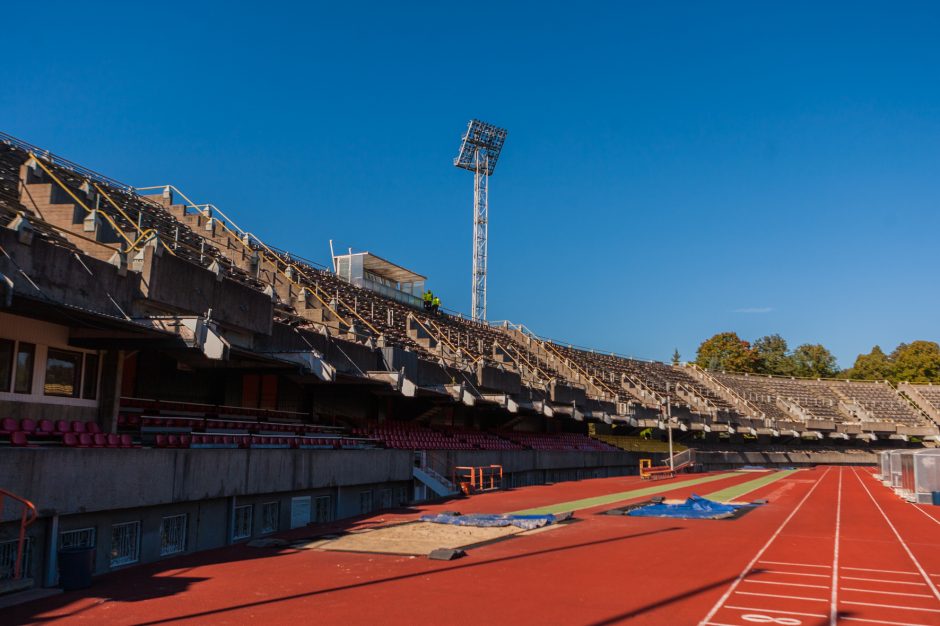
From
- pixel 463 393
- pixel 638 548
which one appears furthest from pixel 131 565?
pixel 463 393

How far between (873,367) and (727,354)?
69.4ft

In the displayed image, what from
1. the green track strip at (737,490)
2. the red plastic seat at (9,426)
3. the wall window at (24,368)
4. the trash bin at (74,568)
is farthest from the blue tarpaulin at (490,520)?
the green track strip at (737,490)

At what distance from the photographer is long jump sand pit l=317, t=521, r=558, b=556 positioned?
17.1 metres

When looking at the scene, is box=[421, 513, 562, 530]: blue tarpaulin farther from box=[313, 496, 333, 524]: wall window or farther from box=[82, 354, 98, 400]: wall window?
box=[82, 354, 98, 400]: wall window

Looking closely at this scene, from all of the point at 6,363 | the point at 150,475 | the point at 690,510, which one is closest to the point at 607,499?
the point at 690,510

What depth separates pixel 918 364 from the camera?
335ft

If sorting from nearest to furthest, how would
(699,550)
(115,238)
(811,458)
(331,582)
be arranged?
1. (331,582)
2. (699,550)
3. (115,238)
4. (811,458)

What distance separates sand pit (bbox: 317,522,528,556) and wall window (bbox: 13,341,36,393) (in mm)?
7412

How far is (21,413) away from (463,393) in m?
21.3

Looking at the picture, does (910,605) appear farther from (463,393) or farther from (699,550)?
(463,393)

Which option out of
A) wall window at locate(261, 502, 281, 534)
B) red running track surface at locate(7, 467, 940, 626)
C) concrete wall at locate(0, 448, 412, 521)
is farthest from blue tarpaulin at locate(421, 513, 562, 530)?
wall window at locate(261, 502, 281, 534)

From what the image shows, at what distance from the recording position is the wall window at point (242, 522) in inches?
745

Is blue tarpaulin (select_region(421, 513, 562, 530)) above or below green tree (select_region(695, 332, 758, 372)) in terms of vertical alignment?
below

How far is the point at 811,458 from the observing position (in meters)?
73.1
